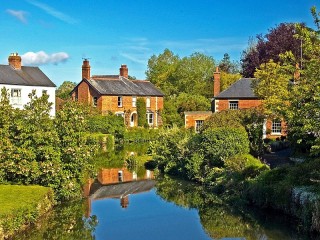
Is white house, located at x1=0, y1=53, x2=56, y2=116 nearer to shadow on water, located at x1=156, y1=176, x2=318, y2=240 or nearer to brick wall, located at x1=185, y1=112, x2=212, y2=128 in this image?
brick wall, located at x1=185, y1=112, x2=212, y2=128

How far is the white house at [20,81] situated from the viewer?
49781 millimetres

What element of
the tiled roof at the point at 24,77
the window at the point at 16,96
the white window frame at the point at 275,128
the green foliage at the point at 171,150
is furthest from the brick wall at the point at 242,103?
the window at the point at 16,96

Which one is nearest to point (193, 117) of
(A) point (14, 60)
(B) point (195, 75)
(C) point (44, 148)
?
(A) point (14, 60)

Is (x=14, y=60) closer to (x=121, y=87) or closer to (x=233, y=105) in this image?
(x=121, y=87)

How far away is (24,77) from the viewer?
5203 centimetres

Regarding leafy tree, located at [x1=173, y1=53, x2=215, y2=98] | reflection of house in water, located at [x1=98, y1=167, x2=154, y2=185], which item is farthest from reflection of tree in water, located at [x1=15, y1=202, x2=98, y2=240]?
leafy tree, located at [x1=173, y1=53, x2=215, y2=98]

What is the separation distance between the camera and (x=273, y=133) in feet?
141

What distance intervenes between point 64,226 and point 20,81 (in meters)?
34.6

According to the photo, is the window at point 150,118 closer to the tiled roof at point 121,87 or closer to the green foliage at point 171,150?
the tiled roof at point 121,87

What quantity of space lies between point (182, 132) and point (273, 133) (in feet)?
43.3

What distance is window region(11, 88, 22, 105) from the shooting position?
50.0m

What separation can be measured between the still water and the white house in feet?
82.9

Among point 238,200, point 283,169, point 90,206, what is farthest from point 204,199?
point 90,206

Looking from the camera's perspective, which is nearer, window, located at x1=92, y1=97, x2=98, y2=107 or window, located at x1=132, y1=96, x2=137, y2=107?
window, located at x1=92, y1=97, x2=98, y2=107
